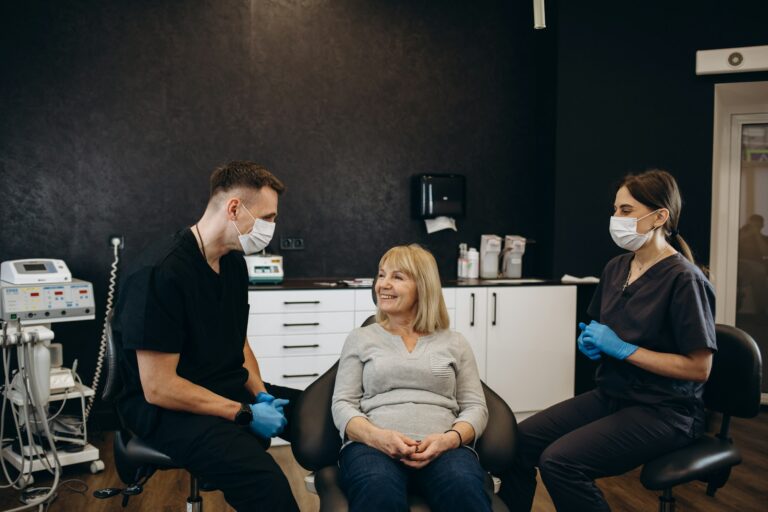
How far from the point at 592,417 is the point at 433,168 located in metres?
2.44

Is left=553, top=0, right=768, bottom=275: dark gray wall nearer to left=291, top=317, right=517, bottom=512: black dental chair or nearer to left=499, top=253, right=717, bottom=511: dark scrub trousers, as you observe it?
left=499, top=253, right=717, bottom=511: dark scrub trousers

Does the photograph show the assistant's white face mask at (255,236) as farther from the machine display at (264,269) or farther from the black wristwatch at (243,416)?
the machine display at (264,269)

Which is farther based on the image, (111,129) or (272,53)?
Result: (272,53)

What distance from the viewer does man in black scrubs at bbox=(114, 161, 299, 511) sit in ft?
5.82

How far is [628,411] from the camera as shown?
2059 mm

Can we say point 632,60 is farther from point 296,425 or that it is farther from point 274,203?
point 296,425

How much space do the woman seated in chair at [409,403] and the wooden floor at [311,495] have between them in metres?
1.05

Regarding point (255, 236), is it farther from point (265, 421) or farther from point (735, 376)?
point (735, 376)

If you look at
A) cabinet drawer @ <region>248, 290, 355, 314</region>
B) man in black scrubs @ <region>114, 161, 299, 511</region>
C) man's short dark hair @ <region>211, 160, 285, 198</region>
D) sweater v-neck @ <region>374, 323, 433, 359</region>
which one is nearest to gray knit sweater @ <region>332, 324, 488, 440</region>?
sweater v-neck @ <region>374, 323, 433, 359</region>

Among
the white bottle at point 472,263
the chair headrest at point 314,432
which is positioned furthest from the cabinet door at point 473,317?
the chair headrest at point 314,432

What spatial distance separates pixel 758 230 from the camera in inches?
172

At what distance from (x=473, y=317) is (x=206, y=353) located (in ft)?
7.07

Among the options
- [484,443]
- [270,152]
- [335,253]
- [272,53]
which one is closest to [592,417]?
[484,443]

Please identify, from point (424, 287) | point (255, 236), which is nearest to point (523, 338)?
point (424, 287)
